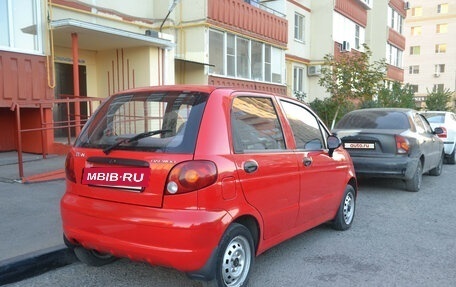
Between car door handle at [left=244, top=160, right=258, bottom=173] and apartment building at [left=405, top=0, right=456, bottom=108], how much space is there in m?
62.3

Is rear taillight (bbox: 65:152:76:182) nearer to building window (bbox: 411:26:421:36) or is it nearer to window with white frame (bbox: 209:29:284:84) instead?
window with white frame (bbox: 209:29:284:84)

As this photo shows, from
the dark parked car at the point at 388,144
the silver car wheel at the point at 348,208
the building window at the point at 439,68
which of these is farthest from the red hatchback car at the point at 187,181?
the building window at the point at 439,68

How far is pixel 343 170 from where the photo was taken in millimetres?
5336

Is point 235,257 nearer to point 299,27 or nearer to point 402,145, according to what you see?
point 402,145

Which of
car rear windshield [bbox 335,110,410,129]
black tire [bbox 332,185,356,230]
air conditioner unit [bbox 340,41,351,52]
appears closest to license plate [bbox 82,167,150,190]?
black tire [bbox 332,185,356,230]

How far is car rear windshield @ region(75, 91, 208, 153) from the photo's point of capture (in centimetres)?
334

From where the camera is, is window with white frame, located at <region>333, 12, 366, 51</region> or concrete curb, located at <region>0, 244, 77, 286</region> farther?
window with white frame, located at <region>333, 12, 366, 51</region>

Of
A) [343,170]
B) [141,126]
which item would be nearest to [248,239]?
[141,126]

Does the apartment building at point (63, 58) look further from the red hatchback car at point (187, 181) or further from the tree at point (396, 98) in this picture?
the tree at point (396, 98)

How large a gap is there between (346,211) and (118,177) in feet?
A: 10.9

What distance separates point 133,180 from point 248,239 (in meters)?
1.08

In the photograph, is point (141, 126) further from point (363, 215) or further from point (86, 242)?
point (363, 215)

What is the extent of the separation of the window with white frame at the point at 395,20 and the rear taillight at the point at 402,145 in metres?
26.2

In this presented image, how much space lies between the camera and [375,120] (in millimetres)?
8391
